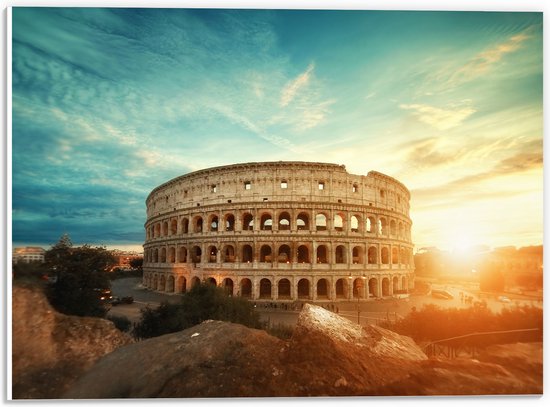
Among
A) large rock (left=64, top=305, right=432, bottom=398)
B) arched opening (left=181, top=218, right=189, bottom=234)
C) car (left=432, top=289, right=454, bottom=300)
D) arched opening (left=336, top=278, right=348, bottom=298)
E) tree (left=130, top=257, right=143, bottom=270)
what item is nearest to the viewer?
large rock (left=64, top=305, right=432, bottom=398)

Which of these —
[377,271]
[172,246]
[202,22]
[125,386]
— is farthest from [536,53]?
[172,246]

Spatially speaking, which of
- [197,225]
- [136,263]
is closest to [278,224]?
[197,225]

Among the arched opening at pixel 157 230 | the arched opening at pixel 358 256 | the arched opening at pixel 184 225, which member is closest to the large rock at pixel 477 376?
the arched opening at pixel 358 256

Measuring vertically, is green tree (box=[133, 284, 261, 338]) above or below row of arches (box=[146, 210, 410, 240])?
below

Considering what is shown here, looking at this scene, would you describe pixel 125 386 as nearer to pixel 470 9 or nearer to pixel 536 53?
pixel 470 9

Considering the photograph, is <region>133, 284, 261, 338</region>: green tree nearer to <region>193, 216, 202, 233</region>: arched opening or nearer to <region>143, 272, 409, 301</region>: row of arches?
<region>143, 272, 409, 301</region>: row of arches

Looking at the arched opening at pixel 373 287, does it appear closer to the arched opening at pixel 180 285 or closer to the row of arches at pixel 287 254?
the row of arches at pixel 287 254

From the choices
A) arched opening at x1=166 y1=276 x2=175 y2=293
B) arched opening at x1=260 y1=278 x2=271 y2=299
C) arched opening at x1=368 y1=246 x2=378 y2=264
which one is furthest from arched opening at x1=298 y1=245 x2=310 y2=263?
arched opening at x1=166 y1=276 x2=175 y2=293

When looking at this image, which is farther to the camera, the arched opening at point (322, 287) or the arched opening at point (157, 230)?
the arched opening at point (157, 230)
